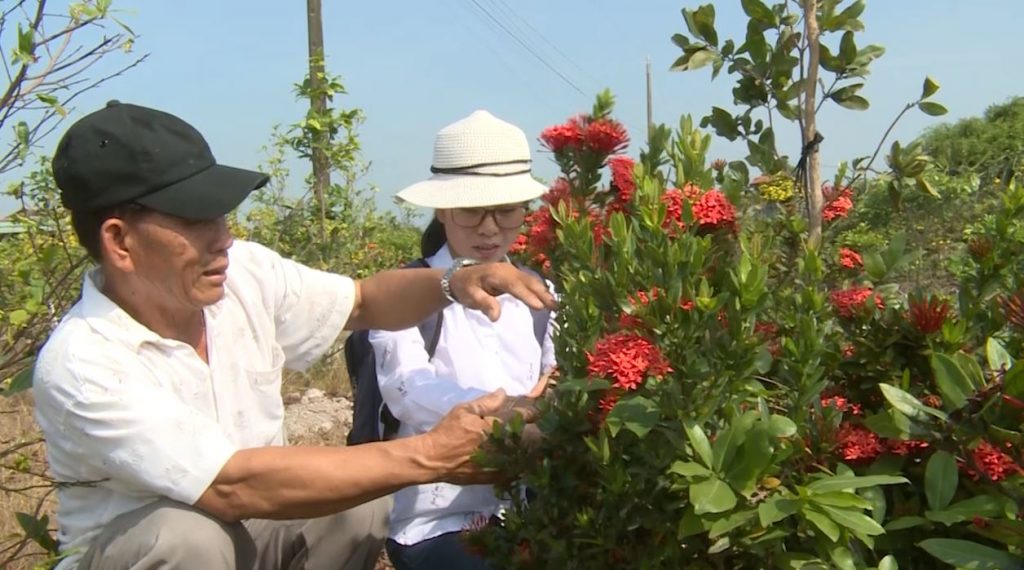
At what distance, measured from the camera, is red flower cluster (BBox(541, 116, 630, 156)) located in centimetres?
187

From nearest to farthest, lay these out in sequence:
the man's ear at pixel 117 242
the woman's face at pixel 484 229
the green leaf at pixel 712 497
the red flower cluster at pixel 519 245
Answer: the green leaf at pixel 712 497 < the man's ear at pixel 117 242 < the red flower cluster at pixel 519 245 < the woman's face at pixel 484 229

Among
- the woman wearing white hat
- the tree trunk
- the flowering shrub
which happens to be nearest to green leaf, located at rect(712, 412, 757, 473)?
the flowering shrub

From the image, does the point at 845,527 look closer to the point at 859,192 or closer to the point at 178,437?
the point at 859,192

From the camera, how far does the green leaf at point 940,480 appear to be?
144 cm

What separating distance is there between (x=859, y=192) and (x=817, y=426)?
76cm

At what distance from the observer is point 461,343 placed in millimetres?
2521

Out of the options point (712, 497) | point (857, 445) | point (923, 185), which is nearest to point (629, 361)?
point (712, 497)

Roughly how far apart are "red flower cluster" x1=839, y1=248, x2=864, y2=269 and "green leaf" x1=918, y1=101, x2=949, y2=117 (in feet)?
1.15

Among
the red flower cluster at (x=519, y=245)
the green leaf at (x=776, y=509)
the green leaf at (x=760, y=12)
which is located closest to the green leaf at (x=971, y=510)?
the green leaf at (x=776, y=509)

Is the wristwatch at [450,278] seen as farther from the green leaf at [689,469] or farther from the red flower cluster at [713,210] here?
the green leaf at [689,469]

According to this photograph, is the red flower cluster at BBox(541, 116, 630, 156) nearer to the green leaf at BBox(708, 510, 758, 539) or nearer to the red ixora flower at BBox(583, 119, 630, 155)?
the red ixora flower at BBox(583, 119, 630, 155)

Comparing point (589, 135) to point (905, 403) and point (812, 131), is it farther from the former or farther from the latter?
point (905, 403)

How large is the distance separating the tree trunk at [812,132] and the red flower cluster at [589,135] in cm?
38

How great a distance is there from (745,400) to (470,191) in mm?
1183
